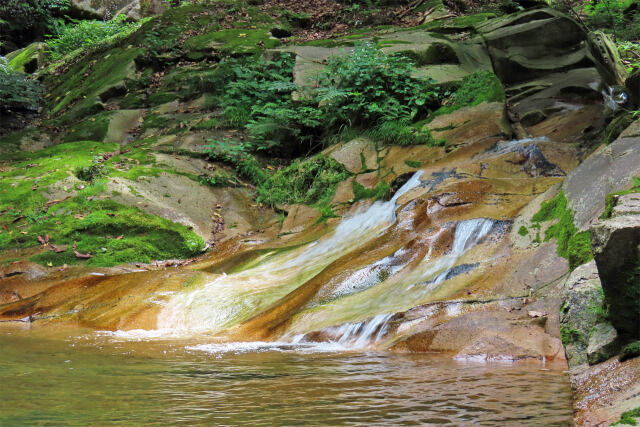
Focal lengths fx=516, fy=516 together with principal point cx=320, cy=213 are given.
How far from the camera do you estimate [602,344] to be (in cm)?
275

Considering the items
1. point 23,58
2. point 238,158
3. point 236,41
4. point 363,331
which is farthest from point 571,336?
point 23,58

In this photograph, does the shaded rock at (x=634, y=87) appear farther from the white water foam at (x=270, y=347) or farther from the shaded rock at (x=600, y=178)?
the white water foam at (x=270, y=347)

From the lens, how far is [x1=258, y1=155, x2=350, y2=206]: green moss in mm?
9938

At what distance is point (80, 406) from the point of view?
8.64 ft

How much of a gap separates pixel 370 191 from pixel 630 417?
24.1 feet

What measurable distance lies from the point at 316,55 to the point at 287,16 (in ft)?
18.9

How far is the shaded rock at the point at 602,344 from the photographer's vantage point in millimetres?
2701

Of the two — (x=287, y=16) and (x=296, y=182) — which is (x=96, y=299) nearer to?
(x=296, y=182)

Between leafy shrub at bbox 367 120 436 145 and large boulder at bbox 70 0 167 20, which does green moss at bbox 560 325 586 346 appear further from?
large boulder at bbox 70 0 167 20

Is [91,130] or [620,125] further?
[91,130]

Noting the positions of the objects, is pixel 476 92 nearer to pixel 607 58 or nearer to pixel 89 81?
pixel 607 58

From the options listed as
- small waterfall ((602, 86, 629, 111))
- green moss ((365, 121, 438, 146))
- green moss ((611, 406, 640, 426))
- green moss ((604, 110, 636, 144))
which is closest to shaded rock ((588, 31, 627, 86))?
small waterfall ((602, 86, 629, 111))

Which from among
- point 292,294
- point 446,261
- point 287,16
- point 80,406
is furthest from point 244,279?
point 287,16

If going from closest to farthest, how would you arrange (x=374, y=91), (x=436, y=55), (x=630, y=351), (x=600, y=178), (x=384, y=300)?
1. (x=630, y=351)
2. (x=600, y=178)
3. (x=384, y=300)
4. (x=374, y=91)
5. (x=436, y=55)
